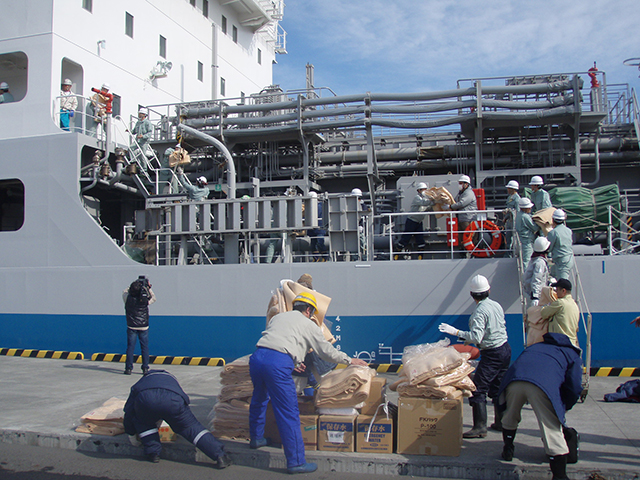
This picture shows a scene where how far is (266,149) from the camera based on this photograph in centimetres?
1192

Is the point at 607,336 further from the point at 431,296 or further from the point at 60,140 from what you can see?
the point at 60,140

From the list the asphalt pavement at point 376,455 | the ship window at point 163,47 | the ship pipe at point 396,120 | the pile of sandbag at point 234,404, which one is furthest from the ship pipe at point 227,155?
the pile of sandbag at point 234,404

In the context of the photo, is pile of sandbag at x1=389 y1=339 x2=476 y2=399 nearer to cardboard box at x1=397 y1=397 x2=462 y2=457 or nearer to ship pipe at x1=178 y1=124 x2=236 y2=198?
cardboard box at x1=397 y1=397 x2=462 y2=457

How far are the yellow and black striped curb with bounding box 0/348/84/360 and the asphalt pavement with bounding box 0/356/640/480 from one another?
1958 mm

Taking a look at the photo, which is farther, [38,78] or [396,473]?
[38,78]

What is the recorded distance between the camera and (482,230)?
26.0 ft

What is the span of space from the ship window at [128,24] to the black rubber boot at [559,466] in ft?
40.6

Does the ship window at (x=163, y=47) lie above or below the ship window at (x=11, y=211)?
above

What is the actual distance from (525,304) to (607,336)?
57.8 inches

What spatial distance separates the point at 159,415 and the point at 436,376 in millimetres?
2357

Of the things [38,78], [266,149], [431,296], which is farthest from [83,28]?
[431,296]

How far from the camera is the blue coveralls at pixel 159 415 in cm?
433

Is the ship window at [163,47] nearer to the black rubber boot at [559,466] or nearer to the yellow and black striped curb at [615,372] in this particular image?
the yellow and black striped curb at [615,372]

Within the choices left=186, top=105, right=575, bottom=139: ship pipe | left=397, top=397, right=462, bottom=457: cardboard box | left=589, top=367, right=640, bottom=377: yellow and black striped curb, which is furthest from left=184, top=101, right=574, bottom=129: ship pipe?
left=397, top=397, right=462, bottom=457: cardboard box
